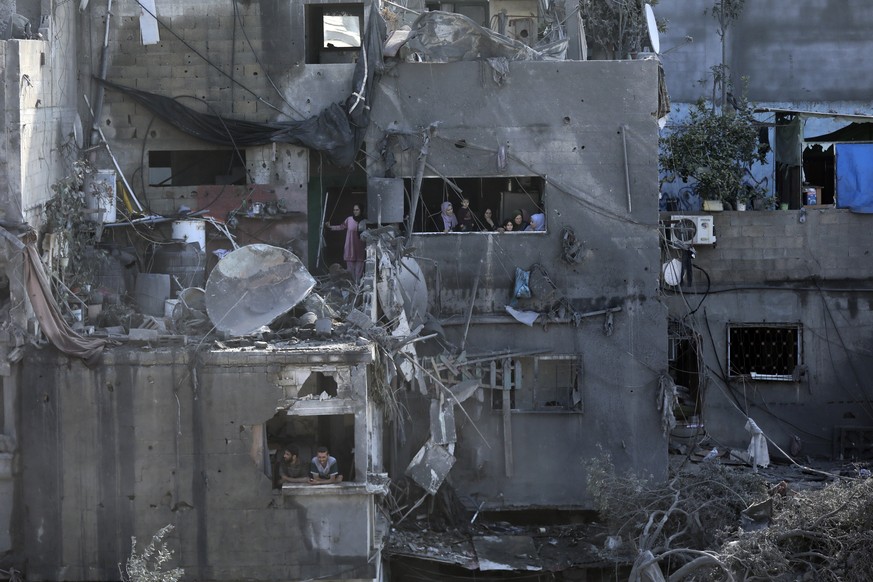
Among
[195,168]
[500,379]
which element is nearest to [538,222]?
[500,379]

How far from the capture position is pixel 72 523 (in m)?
22.5

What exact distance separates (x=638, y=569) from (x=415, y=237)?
8.14m

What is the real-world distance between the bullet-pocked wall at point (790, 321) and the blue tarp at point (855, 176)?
0.33m

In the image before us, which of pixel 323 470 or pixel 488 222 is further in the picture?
pixel 488 222

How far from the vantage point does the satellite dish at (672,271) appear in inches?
1187

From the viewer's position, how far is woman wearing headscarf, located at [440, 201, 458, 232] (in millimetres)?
27422

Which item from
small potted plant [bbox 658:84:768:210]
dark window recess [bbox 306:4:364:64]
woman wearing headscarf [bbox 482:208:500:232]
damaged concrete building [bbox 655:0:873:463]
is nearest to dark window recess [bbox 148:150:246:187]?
dark window recess [bbox 306:4:364:64]

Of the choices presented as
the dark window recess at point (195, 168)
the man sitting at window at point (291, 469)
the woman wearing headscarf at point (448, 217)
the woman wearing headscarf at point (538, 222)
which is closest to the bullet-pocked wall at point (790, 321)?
the woman wearing headscarf at point (538, 222)

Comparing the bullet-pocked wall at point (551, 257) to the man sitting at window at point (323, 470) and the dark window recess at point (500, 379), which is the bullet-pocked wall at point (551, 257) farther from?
the man sitting at window at point (323, 470)

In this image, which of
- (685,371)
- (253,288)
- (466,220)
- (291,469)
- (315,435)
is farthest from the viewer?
(685,371)

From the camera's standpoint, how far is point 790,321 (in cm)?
3130

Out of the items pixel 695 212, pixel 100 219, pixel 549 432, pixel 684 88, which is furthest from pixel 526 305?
pixel 684 88

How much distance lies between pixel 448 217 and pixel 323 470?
6.62 metres

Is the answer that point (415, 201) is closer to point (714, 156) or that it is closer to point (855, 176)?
point (714, 156)
